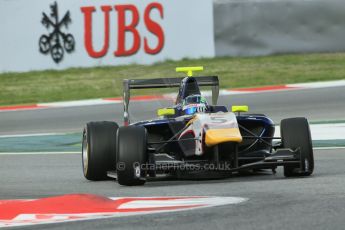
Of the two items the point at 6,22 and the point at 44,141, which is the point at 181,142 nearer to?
the point at 44,141

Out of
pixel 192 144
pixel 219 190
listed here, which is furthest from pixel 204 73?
pixel 219 190

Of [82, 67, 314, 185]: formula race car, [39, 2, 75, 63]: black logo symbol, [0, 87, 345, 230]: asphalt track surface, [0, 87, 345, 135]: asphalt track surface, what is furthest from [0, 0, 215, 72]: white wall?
[82, 67, 314, 185]: formula race car

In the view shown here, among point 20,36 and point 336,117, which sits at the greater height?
point 20,36

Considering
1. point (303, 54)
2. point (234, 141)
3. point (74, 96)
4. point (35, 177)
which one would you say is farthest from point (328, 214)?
point (303, 54)

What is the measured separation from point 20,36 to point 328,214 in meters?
16.9

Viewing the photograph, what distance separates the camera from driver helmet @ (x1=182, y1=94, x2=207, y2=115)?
10258mm

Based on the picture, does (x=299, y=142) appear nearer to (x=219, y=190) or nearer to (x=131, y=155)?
(x=219, y=190)

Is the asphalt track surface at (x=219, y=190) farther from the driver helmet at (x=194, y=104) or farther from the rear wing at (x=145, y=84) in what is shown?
the driver helmet at (x=194, y=104)

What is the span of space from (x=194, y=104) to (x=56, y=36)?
12.8 metres

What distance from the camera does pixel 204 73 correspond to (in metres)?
21.7

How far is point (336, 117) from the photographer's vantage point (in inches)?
639

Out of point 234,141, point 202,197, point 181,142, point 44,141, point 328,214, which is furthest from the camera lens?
point 44,141

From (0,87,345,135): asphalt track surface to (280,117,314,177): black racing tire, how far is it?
21.6 ft

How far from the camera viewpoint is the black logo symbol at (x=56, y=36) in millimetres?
22703
